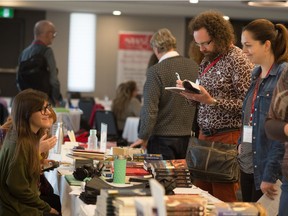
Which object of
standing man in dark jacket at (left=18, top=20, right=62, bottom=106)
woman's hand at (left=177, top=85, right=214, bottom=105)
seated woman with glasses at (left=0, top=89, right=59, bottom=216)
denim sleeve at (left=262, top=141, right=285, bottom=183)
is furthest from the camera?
standing man in dark jacket at (left=18, top=20, right=62, bottom=106)

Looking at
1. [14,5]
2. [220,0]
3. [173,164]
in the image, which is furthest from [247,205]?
[14,5]

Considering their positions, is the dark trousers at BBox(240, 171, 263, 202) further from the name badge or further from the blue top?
the name badge

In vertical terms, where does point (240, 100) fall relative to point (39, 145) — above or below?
above

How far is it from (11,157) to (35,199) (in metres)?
0.28

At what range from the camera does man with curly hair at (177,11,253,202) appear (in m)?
4.57

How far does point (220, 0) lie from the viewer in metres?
13.3

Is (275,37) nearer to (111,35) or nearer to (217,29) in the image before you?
(217,29)

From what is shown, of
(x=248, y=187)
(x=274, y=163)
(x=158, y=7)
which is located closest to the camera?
(x=274, y=163)

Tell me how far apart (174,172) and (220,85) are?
0.93 meters

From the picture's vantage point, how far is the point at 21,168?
13.1 ft

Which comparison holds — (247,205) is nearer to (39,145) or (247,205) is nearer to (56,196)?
(39,145)

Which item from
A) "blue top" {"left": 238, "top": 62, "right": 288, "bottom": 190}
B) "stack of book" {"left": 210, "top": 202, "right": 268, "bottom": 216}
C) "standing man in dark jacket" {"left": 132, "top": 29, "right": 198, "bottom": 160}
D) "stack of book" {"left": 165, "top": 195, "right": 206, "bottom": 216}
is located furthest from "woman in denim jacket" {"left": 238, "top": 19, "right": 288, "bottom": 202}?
"standing man in dark jacket" {"left": 132, "top": 29, "right": 198, "bottom": 160}

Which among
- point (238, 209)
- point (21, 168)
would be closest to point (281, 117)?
point (238, 209)

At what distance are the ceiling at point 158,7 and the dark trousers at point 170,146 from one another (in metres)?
8.24
